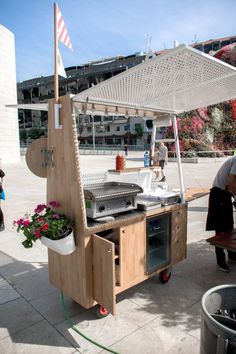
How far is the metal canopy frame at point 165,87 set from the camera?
2068mm

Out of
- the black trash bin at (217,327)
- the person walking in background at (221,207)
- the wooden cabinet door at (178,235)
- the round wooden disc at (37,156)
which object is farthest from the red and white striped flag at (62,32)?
the black trash bin at (217,327)

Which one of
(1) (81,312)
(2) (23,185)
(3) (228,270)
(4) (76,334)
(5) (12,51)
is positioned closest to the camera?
(4) (76,334)

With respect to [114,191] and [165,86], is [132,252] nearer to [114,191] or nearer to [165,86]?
[114,191]

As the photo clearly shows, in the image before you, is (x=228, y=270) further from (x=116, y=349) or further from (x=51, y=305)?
(x=51, y=305)

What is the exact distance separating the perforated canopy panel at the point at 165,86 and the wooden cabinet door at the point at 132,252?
4.24 ft

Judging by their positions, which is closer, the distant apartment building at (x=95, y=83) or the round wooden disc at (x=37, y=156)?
the round wooden disc at (x=37, y=156)

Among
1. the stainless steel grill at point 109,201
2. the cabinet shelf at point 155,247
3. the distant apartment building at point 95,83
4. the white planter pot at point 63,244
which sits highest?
the distant apartment building at point 95,83

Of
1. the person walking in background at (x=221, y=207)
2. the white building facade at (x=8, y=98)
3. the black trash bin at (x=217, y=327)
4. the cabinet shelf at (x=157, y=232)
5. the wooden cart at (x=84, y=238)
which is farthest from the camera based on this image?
the white building facade at (x=8, y=98)

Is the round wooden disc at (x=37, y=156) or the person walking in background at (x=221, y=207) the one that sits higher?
the round wooden disc at (x=37, y=156)

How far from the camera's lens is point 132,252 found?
2750mm

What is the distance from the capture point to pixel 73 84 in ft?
188

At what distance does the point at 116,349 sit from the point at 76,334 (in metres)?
0.40

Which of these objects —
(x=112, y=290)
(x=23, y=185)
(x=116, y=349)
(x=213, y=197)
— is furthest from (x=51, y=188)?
(x=23, y=185)

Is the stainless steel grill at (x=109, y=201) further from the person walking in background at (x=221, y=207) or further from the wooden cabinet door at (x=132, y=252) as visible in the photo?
the person walking in background at (x=221, y=207)
